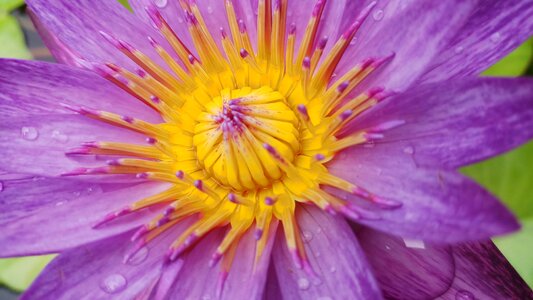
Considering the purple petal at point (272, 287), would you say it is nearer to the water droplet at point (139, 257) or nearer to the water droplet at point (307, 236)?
the water droplet at point (307, 236)

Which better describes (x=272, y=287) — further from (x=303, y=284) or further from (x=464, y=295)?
(x=464, y=295)

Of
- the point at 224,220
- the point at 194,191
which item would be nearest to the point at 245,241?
the point at 224,220

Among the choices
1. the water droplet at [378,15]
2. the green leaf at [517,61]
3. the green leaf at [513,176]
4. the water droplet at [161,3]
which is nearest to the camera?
the water droplet at [378,15]

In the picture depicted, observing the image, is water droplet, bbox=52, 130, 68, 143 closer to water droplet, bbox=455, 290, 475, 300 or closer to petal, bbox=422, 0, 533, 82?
petal, bbox=422, 0, 533, 82

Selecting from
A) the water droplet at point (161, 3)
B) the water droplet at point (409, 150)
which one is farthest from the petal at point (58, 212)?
the water droplet at point (409, 150)

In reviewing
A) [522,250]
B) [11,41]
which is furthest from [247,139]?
[11,41]
